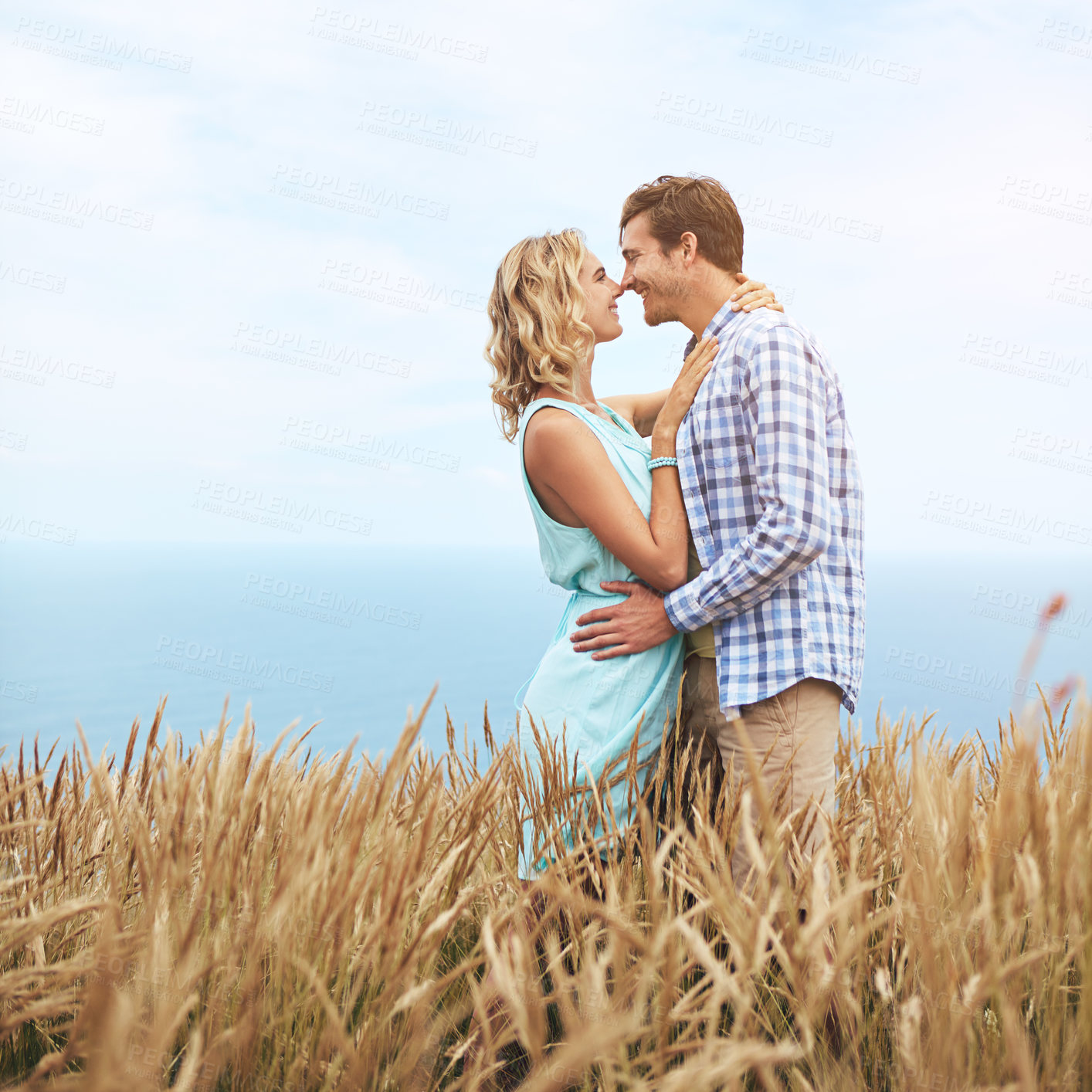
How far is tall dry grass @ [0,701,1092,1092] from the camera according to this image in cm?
114

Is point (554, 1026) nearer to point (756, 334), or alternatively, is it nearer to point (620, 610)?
point (620, 610)

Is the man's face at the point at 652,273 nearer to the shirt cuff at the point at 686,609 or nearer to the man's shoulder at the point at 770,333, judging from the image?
the man's shoulder at the point at 770,333

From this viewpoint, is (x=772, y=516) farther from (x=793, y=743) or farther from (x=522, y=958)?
(x=522, y=958)

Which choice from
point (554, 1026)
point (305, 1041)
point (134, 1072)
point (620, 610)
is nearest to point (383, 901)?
point (305, 1041)

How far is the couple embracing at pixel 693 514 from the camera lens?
2.03m

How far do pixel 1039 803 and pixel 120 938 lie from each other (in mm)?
1531

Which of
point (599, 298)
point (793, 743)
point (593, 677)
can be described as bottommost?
point (793, 743)

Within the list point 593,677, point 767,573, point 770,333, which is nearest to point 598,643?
point 593,677

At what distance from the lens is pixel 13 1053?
1.53 metres

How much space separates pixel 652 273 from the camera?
100 inches

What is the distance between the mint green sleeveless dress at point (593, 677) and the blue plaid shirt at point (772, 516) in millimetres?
191

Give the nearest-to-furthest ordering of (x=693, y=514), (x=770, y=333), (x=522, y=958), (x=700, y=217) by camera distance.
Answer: (x=522, y=958), (x=770, y=333), (x=693, y=514), (x=700, y=217)

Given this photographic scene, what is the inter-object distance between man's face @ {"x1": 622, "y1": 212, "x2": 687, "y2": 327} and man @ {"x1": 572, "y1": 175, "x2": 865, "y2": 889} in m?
0.21

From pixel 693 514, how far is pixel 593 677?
0.51m
